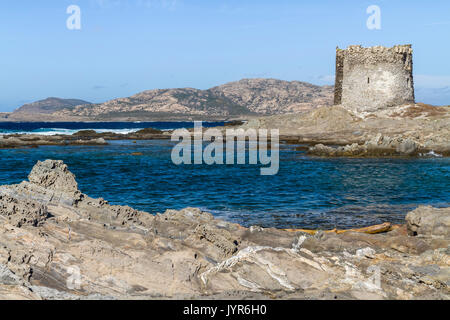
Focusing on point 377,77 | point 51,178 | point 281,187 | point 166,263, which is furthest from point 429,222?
point 377,77

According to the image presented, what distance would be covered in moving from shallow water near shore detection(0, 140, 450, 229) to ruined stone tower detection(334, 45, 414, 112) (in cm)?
1678

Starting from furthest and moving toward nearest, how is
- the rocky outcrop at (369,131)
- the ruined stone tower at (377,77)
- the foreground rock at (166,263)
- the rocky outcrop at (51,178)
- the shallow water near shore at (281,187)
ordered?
the ruined stone tower at (377,77) < the rocky outcrop at (369,131) < the shallow water near shore at (281,187) < the rocky outcrop at (51,178) < the foreground rock at (166,263)

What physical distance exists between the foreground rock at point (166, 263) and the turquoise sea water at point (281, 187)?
4347 millimetres

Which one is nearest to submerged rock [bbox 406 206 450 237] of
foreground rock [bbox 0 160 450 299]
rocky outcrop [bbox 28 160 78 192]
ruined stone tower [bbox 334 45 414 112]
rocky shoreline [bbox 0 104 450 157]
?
foreground rock [bbox 0 160 450 299]

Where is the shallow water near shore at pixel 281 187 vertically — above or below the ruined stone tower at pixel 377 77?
below

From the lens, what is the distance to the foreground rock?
600cm

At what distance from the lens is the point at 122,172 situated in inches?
944

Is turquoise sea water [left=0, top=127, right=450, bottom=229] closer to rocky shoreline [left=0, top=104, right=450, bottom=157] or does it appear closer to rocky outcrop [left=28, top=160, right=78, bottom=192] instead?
rocky shoreline [left=0, top=104, right=450, bottom=157]

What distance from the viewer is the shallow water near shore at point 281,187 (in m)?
13.7

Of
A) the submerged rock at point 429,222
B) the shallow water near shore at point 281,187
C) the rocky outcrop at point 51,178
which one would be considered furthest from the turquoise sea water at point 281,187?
the rocky outcrop at point 51,178

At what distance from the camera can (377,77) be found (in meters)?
43.6

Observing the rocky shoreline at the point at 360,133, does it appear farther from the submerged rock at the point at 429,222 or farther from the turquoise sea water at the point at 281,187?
the submerged rock at the point at 429,222
